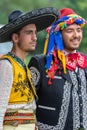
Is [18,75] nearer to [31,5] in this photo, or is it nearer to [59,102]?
[59,102]

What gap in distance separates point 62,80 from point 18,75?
70cm

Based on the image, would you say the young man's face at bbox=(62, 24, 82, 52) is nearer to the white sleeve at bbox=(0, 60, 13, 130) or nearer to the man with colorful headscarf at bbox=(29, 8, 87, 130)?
the man with colorful headscarf at bbox=(29, 8, 87, 130)

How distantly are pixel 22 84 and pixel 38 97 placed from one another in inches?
23.2

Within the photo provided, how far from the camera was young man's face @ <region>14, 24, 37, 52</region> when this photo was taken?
14.6ft

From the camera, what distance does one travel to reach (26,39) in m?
4.47

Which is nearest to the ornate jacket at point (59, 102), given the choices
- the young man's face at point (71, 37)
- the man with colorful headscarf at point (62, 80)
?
the man with colorful headscarf at point (62, 80)

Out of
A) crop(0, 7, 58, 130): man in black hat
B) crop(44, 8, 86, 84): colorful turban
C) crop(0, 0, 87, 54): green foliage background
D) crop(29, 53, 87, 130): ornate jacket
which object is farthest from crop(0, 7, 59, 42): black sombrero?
crop(0, 0, 87, 54): green foliage background

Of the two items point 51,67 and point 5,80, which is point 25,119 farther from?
point 51,67

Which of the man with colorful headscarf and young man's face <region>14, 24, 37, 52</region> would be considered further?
the man with colorful headscarf

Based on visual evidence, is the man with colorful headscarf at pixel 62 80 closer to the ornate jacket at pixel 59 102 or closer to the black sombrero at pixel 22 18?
the ornate jacket at pixel 59 102

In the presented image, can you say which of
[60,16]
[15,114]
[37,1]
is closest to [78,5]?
[37,1]

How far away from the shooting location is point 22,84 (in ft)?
14.2

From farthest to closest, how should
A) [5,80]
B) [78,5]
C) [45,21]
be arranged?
[78,5] → [45,21] → [5,80]

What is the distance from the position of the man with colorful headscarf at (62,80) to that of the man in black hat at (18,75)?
0.39 meters
